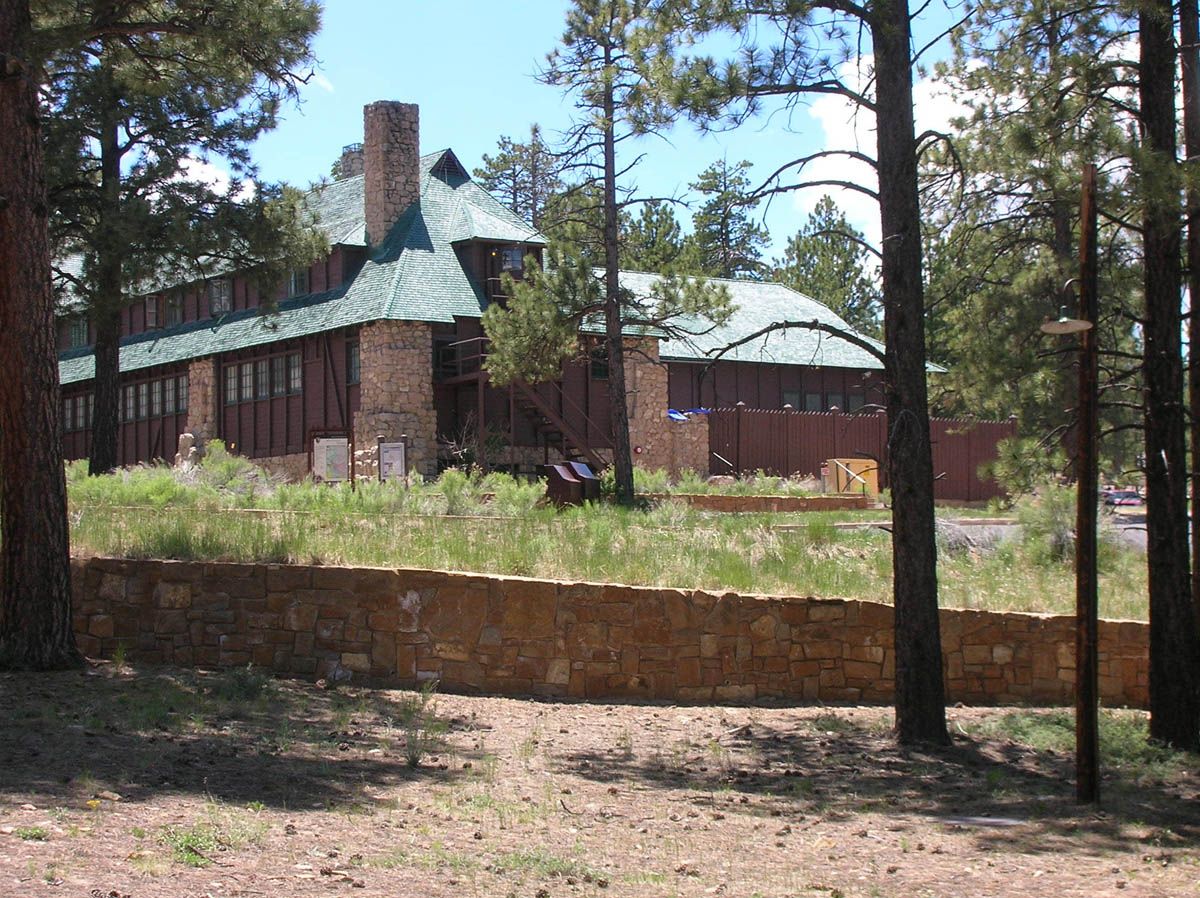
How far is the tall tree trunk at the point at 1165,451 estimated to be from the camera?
1126cm

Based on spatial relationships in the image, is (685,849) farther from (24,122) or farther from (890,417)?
(24,122)

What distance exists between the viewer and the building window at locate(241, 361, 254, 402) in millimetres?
35438

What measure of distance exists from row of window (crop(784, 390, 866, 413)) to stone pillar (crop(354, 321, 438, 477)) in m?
12.4

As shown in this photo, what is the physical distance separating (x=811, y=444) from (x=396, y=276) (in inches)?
476

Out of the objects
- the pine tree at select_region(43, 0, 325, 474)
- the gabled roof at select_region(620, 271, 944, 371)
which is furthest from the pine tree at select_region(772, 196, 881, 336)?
the pine tree at select_region(43, 0, 325, 474)

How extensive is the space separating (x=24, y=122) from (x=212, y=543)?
430cm

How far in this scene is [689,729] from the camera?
1151 cm

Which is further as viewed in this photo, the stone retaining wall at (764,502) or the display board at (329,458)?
the display board at (329,458)

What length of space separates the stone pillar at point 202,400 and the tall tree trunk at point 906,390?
28.2 m

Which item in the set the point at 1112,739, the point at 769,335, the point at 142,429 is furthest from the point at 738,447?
the point at 1112,739

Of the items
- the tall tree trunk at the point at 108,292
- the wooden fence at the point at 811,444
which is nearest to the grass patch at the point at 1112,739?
the tall tree trunk at the point at 108,292

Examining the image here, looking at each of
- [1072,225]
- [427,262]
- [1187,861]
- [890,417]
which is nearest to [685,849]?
[1187,861]

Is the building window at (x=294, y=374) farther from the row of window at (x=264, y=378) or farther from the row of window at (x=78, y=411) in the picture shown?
the row of window at (x=78, y=411)

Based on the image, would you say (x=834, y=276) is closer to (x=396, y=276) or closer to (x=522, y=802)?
(x=396, y=276)
